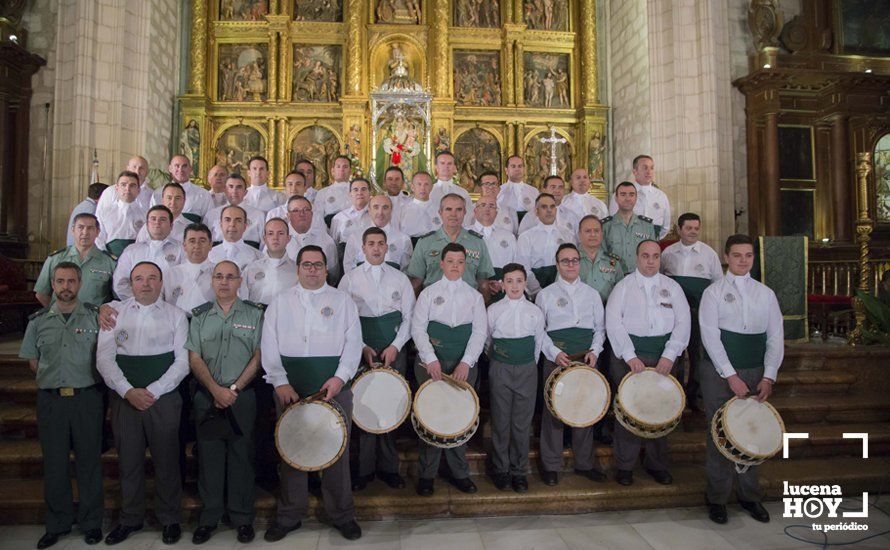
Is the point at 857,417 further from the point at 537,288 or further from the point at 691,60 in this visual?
the point at 691,60

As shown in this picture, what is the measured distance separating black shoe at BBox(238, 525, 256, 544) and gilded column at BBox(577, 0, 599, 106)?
10.9 m

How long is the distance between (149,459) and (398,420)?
6.74 feet

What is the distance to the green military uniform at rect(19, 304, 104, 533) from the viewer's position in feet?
12.3

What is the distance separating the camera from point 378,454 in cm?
449

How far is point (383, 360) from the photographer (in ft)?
14.4

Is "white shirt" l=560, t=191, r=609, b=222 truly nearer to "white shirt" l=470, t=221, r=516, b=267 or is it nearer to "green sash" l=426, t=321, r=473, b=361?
"white shirt" l=470, t=221, r=516, b=267

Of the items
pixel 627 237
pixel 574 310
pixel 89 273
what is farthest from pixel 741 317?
pixel 89 273

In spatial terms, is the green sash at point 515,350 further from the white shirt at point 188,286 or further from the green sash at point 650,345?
the white shirt at point 188,286

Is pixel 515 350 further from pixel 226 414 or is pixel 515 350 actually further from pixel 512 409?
pixel 226 414

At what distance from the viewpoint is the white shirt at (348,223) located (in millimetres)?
5695

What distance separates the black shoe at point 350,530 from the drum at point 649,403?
2040mm

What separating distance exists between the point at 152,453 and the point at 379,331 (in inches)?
68.5

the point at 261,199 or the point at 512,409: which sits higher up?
the point at 261,199

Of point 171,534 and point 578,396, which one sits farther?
point 578,396
